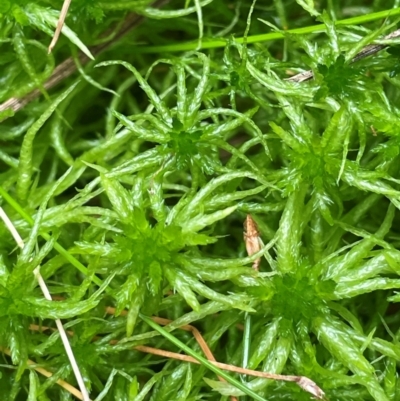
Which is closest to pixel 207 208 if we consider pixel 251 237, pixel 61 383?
pixel 251 237

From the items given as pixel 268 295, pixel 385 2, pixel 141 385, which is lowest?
pixel 141 385

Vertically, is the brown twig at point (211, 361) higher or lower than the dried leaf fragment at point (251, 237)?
lower

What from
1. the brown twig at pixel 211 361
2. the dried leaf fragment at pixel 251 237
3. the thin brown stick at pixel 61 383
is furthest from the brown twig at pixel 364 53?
the thin brown stick at pixel 61 383

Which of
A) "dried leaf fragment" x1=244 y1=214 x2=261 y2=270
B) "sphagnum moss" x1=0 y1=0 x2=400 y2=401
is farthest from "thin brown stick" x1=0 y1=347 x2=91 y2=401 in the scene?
"dried leaf fragment" x1=244 y1=214 x2=261 y2=270

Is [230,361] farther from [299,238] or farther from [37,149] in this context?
[37,149]

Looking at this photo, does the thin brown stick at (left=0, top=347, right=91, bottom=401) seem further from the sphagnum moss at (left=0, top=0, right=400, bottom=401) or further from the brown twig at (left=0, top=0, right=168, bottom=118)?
the brown twig at (left=0, top=0, right=168, bottom=118)

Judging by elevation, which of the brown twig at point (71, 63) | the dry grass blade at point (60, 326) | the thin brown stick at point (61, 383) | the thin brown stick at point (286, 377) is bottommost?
the thin brown stick at point (286, 377)

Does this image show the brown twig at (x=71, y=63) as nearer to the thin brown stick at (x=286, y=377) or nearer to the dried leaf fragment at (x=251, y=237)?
the dried leaf fragment at (x=251, y=237)

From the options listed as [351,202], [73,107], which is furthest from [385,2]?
[73,107]
